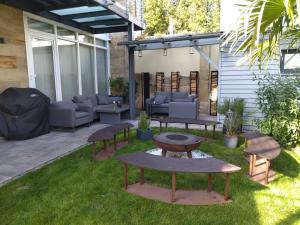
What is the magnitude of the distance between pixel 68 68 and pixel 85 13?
2.00 meters

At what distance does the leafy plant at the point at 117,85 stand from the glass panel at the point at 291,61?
6.32m

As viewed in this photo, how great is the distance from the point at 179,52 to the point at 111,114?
4426mm

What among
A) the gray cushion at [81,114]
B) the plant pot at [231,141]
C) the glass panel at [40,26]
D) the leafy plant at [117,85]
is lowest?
the plant pot at [231,141]

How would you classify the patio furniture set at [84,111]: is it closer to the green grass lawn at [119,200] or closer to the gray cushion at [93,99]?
the gray cushion at [93,99]

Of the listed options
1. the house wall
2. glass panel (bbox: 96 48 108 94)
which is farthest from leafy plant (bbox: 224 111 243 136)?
glass panel (bbox: 96 48 108 94)

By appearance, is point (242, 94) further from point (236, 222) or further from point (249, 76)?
point (236, 222)

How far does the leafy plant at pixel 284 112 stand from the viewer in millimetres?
4793

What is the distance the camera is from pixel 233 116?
18.0 ft

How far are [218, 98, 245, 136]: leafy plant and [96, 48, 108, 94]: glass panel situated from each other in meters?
5.89

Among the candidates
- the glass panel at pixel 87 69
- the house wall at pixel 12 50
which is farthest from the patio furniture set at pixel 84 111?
the house wall at pixel 12 50

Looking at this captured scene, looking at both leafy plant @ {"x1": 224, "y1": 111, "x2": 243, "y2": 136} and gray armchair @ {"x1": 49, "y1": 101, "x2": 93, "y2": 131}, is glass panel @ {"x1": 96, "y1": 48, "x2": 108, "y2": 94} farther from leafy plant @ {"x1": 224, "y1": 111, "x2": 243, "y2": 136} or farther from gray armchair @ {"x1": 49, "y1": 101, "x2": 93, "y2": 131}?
→ leafy plant @ {"x1": 224, "y1": 111, "x2": 243, "y2": 136}

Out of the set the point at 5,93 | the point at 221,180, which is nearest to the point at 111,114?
the point at 5,93

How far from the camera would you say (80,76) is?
8805 mm

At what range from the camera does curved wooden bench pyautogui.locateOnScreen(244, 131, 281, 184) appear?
3492 mm
